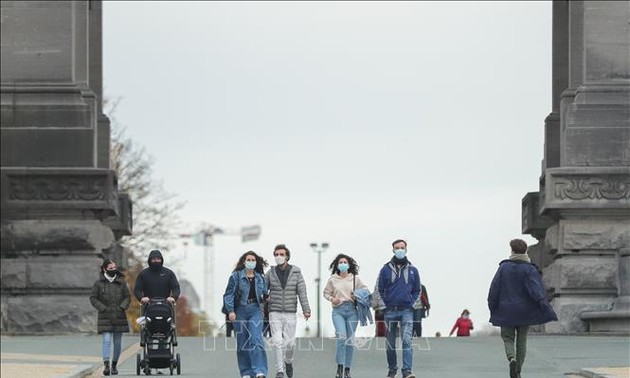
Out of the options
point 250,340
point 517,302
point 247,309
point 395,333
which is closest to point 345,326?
point 395,333

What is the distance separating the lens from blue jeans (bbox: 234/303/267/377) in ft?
97.0

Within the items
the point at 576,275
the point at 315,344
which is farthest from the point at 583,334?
the point at 315,344

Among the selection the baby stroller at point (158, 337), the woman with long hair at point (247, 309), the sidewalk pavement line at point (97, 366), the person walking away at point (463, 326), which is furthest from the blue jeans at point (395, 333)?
the person walking away at point (463, 326)

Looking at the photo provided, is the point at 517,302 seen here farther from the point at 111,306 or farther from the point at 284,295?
the point at 111,306

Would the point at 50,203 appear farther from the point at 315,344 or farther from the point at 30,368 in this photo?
the point at 30,368

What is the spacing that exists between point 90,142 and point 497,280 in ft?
48.3

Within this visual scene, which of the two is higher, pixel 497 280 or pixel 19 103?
pixel 19 103

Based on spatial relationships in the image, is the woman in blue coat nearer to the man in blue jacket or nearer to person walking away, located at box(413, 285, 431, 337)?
the man in blue jacket

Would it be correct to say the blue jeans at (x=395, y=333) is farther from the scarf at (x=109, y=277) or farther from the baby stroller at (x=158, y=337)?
the scarf at (x=109, y=277)

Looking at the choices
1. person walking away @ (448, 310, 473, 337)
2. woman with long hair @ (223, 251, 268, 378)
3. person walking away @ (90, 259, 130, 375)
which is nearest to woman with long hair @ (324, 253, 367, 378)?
woman with long hair @ (223, 251, 268, 378)

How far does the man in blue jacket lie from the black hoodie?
2.92 meters

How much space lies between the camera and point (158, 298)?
3141cm

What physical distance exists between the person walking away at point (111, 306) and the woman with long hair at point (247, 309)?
259 centimetres

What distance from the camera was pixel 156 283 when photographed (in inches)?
1235
